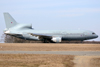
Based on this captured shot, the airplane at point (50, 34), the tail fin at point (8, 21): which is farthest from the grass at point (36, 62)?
the tail fin at point (8, 21)

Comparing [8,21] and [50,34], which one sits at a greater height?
[8,21]

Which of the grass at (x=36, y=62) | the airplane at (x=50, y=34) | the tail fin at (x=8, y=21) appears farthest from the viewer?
the tail fin at (x=8, y=21)

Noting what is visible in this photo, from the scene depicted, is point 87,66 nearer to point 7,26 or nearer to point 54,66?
Result: point 54,66

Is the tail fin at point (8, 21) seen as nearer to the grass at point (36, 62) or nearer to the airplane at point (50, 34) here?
the airplane at point (50, 34)

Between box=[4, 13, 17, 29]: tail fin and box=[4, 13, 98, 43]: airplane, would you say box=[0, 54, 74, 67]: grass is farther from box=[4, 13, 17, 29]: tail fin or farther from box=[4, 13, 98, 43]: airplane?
box=[4, 13, 17, 29]: tail fin

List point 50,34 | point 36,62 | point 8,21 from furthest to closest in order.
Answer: point 8,21
point 50,34
point 36,62

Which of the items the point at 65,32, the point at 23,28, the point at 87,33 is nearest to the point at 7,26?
the point at 23,28

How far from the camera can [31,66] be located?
12500 mm

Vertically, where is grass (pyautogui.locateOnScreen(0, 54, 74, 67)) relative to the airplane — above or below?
below

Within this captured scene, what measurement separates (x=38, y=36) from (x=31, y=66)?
32.6 meters

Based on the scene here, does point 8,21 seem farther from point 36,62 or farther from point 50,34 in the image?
point 36,62

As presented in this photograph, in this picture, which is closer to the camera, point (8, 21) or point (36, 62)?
point (36, 62)

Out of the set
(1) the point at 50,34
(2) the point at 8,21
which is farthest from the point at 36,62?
(2) the point at 8,21

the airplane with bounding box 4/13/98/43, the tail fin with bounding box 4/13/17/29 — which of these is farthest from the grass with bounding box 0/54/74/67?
the tail fin with bounding box 4/13/17/29
